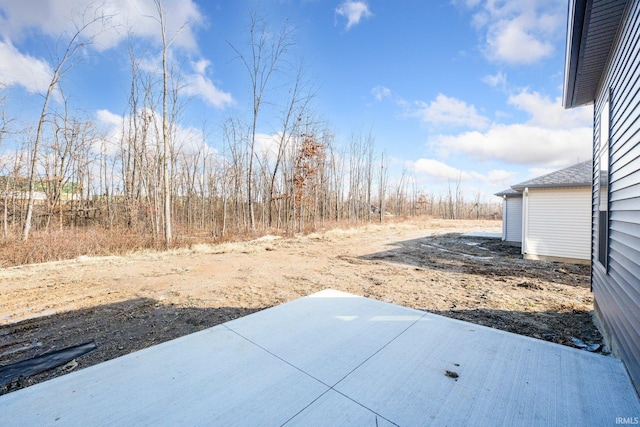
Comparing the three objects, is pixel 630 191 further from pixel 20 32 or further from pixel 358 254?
pixel 20 32

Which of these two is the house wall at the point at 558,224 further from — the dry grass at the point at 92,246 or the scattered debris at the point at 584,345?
the dry grass at the point at 92,246

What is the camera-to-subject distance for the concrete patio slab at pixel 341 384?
1.28 meters

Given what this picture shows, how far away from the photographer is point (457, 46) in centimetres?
617

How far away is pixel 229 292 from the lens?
A: 14.3 ft

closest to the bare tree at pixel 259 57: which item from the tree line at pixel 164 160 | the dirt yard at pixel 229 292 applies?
the tree line at pixel 164 160

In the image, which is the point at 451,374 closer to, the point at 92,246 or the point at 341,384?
the point at 341,384

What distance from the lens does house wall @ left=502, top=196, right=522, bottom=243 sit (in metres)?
10.1

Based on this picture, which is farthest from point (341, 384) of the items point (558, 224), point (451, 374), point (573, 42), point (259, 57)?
point (259, 57)

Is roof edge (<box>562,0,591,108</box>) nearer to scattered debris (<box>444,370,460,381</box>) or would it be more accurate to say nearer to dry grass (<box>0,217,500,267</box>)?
scattered debris (<box>444,370,460,381</box>)

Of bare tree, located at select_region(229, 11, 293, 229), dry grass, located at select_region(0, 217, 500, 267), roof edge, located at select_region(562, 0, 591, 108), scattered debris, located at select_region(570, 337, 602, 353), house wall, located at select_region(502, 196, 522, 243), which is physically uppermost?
bare tree, located at select_region(229, 11, 293, 229)

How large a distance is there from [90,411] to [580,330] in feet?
14.6

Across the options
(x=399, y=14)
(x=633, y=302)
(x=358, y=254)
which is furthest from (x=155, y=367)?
(x=399, y=14)

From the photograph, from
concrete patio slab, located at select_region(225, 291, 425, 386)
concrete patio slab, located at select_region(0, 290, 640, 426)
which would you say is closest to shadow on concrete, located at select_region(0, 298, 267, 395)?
concrete patio slab, located at select_region(0, 290, 640, 426)

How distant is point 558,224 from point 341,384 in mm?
8403
